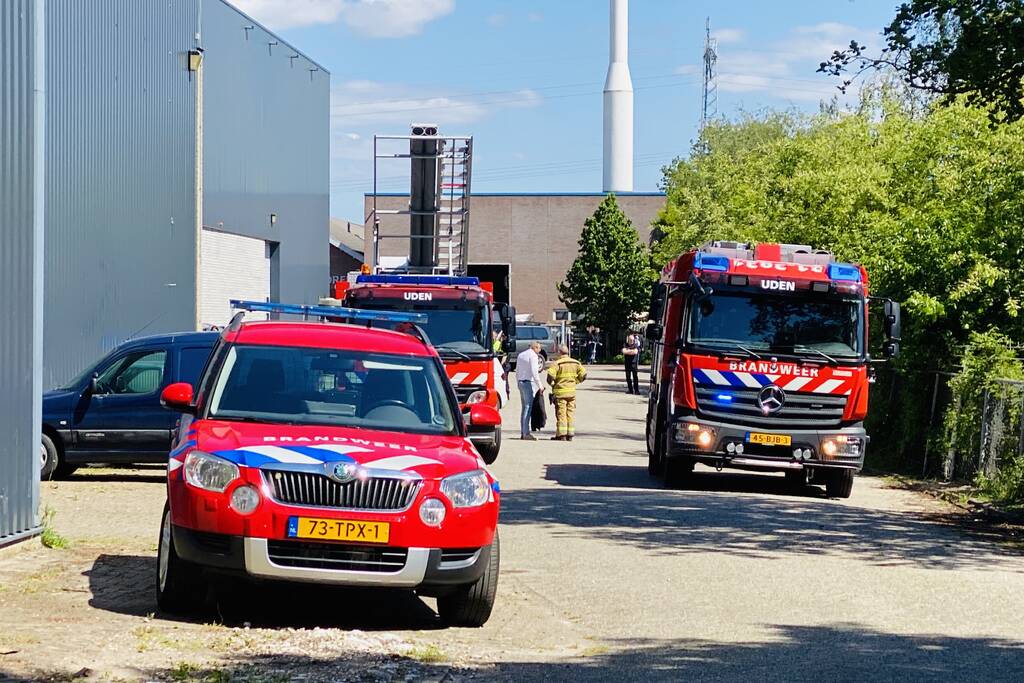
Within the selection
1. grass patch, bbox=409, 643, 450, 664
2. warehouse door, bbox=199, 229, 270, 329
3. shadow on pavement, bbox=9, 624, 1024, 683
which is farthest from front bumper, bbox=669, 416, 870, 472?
warehouse door, bbox=199, 229, 270, 329

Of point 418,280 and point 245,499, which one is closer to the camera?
point 245,499

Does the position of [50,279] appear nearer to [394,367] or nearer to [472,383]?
[472,383]

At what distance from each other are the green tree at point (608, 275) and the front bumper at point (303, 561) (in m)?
79.4

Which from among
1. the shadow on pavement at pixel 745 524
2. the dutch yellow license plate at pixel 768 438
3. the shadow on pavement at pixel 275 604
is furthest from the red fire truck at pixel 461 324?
the shadow on pavement at pixel 275 604

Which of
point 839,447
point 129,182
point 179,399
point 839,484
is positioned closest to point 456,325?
point 839,484

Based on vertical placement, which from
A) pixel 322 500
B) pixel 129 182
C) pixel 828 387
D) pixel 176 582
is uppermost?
pixel 129 182

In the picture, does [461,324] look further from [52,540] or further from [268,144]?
[268,144]

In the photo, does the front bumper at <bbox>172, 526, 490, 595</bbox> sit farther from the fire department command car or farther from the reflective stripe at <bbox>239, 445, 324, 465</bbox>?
the reflective stripe at <bbox>239, 445, 324, 465</bbox>

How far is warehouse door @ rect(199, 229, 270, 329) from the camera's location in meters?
33.2

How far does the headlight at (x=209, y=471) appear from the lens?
827 cm

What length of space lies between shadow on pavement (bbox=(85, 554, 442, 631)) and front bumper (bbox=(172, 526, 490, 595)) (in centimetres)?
21

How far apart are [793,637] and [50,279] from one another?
17262 mm

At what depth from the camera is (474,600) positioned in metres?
8.77

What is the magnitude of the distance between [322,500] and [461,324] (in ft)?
44.4
